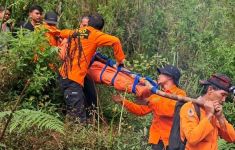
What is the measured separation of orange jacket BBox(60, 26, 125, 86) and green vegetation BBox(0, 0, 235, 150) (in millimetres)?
208

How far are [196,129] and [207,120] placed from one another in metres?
0.13

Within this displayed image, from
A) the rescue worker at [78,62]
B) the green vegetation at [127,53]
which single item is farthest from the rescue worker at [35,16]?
the rescue worker at [78,62]

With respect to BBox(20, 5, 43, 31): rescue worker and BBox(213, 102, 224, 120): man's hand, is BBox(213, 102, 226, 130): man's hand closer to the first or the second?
BBox(213, 102, 224, 120): man's hand

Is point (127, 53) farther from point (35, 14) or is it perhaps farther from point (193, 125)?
point (193, 125)

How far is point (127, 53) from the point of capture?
9.99 m

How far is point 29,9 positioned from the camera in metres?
9.30

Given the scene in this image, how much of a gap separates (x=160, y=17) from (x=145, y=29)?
0.47 metres

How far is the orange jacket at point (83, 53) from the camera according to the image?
24.6 feet

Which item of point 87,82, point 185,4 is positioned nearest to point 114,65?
point 87,82

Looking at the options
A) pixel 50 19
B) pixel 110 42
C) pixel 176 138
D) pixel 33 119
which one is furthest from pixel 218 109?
pixel 50 19

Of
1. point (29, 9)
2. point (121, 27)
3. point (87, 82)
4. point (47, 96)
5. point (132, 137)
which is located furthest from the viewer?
Result: point (121, 27)

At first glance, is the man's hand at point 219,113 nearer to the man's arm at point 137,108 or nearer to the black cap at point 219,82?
the black cap at point 219,82

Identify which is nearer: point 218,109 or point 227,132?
point 218,109

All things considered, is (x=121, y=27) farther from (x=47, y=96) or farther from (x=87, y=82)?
(x=47, y=96)
